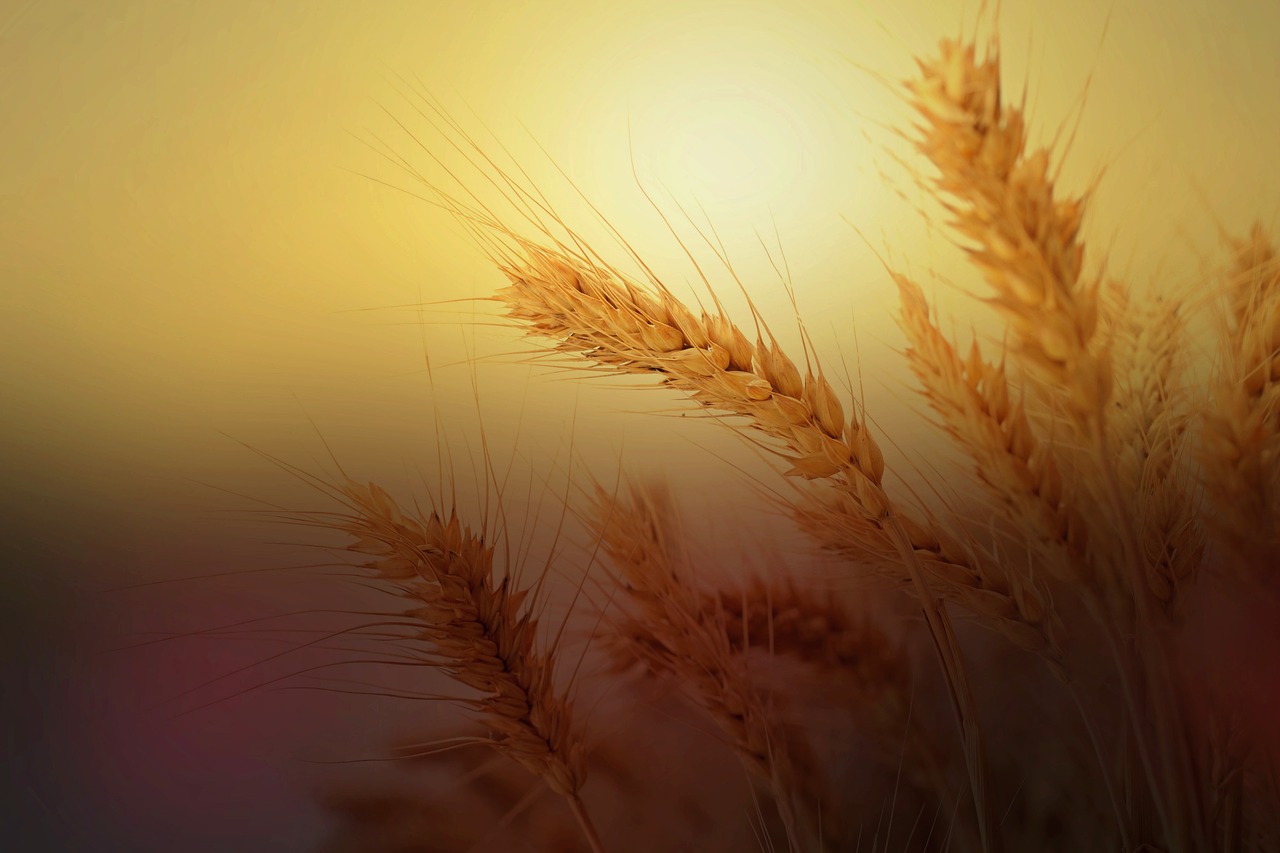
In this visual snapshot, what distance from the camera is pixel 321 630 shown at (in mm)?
911

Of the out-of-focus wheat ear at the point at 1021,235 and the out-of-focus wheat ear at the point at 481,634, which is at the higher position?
the out-of-focus wheat ear at the point at 1021,235

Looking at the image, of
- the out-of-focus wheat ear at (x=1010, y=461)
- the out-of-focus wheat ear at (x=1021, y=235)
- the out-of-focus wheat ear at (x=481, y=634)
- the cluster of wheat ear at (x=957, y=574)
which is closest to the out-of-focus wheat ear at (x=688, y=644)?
the cluster of wheat ear at (x=957, y=574)

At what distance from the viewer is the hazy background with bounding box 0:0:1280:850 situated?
2.88 ft

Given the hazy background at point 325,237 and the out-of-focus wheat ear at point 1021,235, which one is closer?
the out-of-focus wheat ear at point 1021,235

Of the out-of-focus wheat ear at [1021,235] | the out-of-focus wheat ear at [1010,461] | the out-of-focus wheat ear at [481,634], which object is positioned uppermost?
the out-of-focus wheat ear at [1021,235]

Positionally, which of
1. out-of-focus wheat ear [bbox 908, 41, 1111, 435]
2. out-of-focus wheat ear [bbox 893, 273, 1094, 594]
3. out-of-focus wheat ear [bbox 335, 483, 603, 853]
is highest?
out-of-focus wheat ear [bbox 908, 41, 1111, 435]

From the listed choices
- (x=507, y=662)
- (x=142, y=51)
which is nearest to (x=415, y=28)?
(x=142, y=51)

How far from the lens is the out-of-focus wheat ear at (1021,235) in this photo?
29.6 inches

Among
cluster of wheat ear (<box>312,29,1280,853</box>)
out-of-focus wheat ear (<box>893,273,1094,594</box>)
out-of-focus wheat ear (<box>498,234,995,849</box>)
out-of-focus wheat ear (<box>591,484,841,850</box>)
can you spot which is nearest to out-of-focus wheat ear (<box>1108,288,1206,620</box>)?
cluster of wheat ear (<box>312,29,1280,853</box>)

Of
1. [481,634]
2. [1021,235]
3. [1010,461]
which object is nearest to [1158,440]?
[1010,461]

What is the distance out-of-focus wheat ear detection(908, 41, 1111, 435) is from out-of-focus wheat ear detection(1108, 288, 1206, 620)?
14 centimetres

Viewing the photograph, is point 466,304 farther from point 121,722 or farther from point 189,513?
point 121,722

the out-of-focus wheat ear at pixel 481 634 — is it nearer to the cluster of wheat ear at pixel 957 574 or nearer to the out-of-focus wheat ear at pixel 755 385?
the cluster of wheat ear at pixel 957 574

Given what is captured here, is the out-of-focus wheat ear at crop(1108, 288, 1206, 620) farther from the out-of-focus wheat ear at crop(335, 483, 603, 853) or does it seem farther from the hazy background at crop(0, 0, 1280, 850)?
the out-of-focus wheat ear at crop(335, 483, 603, 853)
